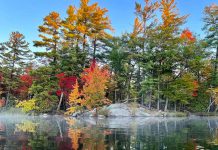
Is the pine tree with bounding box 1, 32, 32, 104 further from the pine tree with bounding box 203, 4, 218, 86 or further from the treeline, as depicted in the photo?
the pine tree with bounding box 203, 4, 218, 86

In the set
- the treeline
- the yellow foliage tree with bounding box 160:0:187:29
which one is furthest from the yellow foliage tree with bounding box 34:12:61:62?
the yellow foliage tree with bounding box 160:0:187:29

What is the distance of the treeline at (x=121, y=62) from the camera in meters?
37.8

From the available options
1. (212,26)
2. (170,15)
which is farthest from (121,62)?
(212,26)

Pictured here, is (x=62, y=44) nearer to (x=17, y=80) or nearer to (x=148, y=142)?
(x=17, y=80)

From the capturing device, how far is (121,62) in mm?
40219

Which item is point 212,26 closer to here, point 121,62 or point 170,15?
point 170,15

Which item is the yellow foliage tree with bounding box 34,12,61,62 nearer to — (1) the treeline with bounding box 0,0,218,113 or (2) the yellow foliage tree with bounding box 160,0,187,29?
(1) the treeline with bounding box 0,0,218,113

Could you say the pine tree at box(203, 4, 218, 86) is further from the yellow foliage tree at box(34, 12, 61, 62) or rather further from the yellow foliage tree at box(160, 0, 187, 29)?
the yellow foliage tree at box(34, 12, 61, 62)

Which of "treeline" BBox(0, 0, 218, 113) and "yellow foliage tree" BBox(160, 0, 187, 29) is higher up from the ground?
"yellow foliage tree" BBox(160, 0, 187, 29)

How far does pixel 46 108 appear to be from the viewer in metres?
38.4

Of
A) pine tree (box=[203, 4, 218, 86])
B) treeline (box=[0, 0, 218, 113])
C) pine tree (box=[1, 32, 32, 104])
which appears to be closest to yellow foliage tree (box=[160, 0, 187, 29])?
treeline (box=[0, 0, 218, 113])

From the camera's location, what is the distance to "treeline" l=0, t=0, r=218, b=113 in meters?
37.8

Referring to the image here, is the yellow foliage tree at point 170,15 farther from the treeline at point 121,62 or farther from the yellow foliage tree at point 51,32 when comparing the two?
the yellow foliage tree at point 51,32

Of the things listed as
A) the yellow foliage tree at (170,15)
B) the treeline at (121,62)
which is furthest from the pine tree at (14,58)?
the yellow foliage tree at (170,15)
